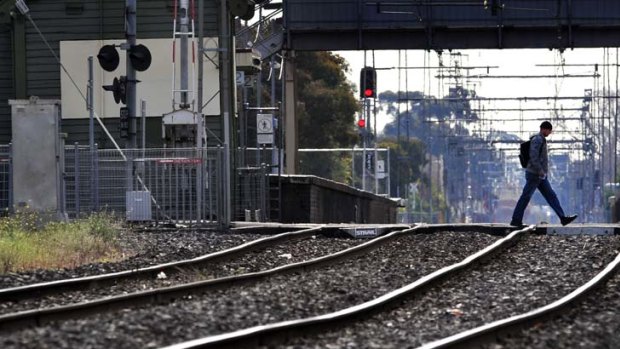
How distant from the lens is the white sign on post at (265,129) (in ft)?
104

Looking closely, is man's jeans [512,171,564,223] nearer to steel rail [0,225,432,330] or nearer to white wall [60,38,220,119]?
steel rail [0,225,432,330]

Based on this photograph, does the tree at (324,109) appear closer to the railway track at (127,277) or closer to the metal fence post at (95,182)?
the metal fence post at (95,182)

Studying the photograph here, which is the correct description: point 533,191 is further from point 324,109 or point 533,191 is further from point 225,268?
point 324,109

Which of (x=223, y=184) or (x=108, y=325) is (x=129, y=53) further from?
Answer: (x=108, y=325)

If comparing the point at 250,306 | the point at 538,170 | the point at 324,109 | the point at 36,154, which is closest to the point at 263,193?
the point at 36,154

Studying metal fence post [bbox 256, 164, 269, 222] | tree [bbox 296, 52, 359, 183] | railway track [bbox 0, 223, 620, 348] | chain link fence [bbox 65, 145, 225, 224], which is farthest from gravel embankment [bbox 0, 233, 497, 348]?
tree [bbox 296, 52, 359, 183]

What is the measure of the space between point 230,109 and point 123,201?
621cm

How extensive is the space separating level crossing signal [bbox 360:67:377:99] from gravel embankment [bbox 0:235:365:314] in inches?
880

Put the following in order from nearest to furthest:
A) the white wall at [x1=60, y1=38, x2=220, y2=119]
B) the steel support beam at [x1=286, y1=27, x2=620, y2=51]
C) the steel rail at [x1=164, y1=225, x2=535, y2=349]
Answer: the steel rail at [x1=164, y1=225, x2=535, y2=349] < the white wall at [x1=60, y1=38, x2=220, y2=119] < the steel support beam at [x1=286, y1=27, x2=620, y2=51]

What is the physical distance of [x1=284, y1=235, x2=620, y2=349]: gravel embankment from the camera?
10.3m

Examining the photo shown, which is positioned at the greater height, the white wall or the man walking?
the white wall

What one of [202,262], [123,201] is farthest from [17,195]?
[202,262]

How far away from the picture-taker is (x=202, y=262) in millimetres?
16031

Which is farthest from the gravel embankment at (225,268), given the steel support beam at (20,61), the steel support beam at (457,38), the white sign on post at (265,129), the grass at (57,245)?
the steel support beam at (457,38)
